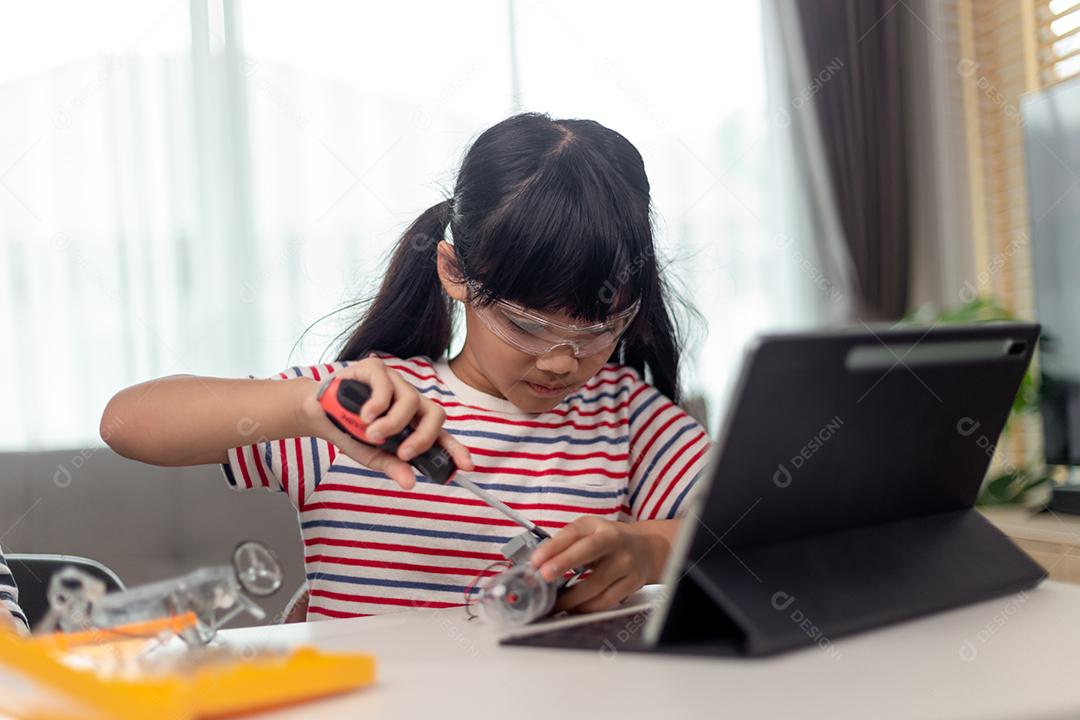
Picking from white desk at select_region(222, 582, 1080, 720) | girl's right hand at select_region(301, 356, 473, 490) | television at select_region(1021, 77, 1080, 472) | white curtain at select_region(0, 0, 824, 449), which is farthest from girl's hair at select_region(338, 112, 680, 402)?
television at select_region(1021, 77, 1080, 472)

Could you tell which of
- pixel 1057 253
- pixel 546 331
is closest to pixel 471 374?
pixel 546 331

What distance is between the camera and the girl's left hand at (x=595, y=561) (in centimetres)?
75

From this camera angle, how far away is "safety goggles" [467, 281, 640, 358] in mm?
974

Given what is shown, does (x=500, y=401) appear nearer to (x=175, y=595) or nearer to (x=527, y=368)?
(x=527, y=368)

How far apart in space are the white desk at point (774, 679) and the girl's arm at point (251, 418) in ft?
0.49

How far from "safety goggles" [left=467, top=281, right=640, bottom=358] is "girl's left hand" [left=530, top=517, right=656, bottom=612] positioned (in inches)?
8.5

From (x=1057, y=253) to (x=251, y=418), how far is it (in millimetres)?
1838

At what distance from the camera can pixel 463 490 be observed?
44.4 inches

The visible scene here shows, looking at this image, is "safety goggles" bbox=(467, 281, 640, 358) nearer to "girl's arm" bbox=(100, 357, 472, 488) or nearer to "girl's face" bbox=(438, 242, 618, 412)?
"girl's face" bbox=(438, 242, 618, 412)

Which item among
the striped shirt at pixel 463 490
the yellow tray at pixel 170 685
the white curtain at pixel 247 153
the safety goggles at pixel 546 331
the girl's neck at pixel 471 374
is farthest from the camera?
the white curtain at pixel 247 153

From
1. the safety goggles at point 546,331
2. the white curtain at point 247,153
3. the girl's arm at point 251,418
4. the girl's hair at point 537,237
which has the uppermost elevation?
the white curtain at point 247,153

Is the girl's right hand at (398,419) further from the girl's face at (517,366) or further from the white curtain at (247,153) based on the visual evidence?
the white curtain at (247,153)

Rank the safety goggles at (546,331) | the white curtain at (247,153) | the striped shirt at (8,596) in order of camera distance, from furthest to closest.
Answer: the white curtain at (247,153) → the safety goggles at (546,331) → the striped shirt at (8,596)

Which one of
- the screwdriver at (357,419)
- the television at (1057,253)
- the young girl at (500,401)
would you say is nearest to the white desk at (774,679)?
the screwdriver at (357,419)
